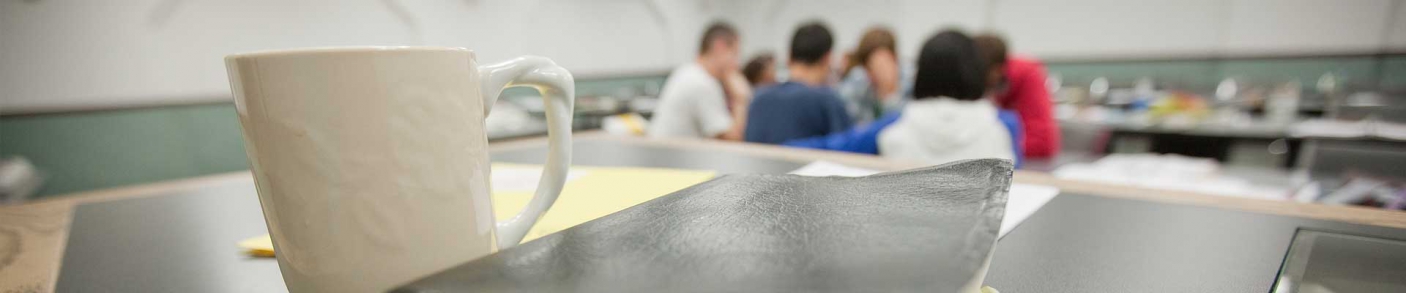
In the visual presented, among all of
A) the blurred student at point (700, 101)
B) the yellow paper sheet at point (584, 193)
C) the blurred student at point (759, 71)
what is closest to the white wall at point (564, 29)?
the blurred student at point (759, 71)

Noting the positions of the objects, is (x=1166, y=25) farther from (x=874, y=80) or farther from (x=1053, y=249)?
(x=1053, y=249)

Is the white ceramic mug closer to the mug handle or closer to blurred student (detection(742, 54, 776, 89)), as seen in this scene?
the mug handle

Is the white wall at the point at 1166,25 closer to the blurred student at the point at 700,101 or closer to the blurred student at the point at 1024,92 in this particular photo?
the blurred student at the point at 1024,92

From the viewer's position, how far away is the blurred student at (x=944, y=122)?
1498mm

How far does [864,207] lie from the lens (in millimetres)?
243

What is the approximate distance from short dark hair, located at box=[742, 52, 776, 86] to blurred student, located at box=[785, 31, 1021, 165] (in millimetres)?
1937

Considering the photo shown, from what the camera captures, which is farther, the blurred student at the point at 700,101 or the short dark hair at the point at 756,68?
the short dark hair at the point at 756,68

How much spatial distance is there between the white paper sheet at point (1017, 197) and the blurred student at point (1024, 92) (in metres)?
1.62

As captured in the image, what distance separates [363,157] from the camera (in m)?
0.25

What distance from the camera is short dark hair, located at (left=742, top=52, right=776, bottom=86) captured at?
3521mm

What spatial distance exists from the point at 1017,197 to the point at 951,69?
107 cm

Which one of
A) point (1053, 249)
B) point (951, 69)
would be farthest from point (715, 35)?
point (1053, 249)

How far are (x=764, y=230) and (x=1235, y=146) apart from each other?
3.42 meters

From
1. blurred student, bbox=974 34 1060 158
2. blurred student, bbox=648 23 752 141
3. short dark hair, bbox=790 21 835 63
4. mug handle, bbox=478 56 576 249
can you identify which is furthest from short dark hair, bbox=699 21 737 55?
mug handle, bbox=478 56 576 249
